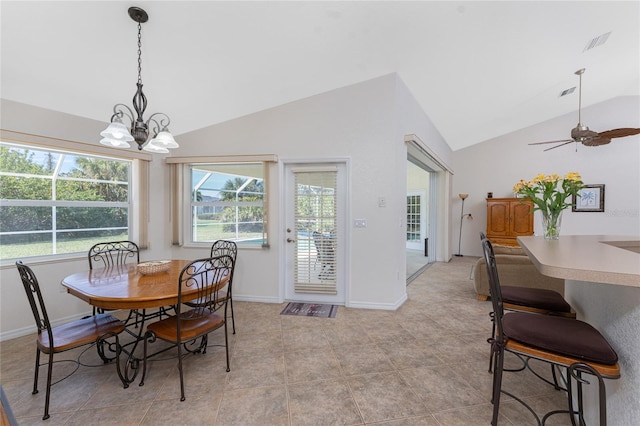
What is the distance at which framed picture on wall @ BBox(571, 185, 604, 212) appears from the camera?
6157 millimetres

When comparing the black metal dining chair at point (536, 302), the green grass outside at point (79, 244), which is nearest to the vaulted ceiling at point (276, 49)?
the green grass outside at point (79, 244)

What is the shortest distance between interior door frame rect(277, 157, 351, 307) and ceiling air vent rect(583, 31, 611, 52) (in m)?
3.35

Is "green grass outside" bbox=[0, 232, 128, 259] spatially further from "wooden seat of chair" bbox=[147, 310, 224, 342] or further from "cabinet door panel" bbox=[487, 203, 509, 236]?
"cabinet door panel" bbox=[487, 203, 509, 236]

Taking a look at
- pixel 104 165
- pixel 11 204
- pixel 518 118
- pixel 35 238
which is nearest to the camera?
pixel 11 204

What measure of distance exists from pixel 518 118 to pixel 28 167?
8219 mm

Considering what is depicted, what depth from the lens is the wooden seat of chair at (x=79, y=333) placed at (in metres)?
1.78

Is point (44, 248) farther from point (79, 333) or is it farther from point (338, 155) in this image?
point (338, 155)

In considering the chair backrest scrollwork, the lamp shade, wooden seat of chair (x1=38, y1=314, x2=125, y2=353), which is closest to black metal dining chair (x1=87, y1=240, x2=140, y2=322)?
the chair backrest scrollwork

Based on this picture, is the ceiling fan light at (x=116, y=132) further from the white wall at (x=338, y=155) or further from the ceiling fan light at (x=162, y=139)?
the white wall at (x=338, y=155)

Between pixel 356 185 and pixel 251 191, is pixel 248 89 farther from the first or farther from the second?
pixel 356 185

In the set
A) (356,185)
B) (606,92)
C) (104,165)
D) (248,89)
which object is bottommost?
(356,185)

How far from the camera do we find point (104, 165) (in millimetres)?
3508

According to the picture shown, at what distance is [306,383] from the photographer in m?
2.03

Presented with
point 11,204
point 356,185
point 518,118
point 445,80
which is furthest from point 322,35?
point 518,118
